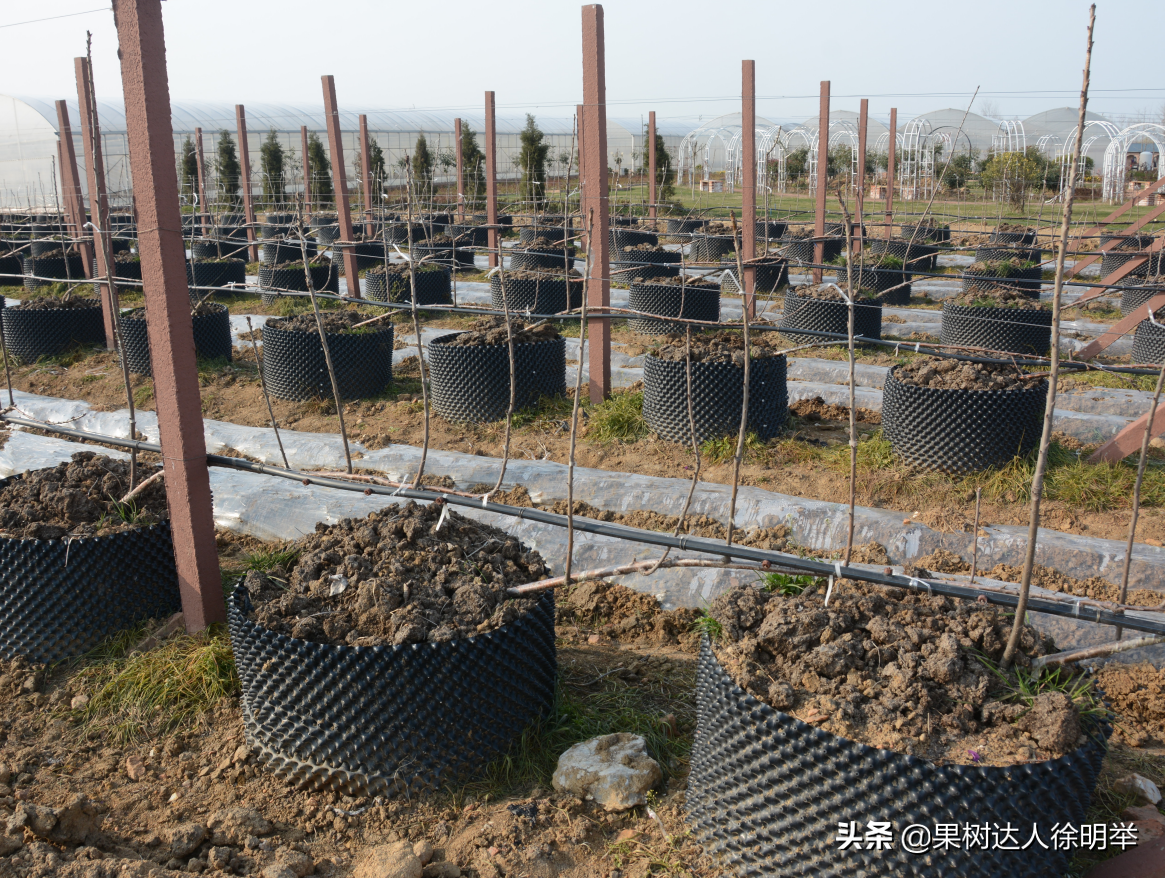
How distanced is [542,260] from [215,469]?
746cm

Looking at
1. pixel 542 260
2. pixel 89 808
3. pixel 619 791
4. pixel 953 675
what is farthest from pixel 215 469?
pixel 542 260

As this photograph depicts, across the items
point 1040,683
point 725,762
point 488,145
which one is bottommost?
A: point 725,762

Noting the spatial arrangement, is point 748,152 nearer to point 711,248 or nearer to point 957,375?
point 957,375

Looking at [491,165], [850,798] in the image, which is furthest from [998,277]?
[850,798]

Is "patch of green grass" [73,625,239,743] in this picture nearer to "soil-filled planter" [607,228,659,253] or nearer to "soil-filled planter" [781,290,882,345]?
"soil-filled planter" [781,290,882,345]

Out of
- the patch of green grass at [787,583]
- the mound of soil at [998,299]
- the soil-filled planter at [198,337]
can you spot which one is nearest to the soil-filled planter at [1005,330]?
the mound of soil at [998,299]

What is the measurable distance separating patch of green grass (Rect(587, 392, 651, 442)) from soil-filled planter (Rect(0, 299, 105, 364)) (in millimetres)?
5816

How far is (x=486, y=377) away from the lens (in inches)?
239

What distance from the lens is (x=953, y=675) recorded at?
2135 mm

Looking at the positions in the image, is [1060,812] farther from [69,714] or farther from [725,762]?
[69,714]

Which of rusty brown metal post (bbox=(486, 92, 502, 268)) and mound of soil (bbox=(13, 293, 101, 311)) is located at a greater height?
rusty brown metal post (bbox=(486, 92, 502, 268))

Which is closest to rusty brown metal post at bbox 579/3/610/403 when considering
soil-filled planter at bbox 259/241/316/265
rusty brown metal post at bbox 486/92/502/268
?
rusty brown metal post at bbox 486/92/502/268

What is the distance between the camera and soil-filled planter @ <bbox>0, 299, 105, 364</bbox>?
8.26 meters

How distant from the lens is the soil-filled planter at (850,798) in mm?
1876
